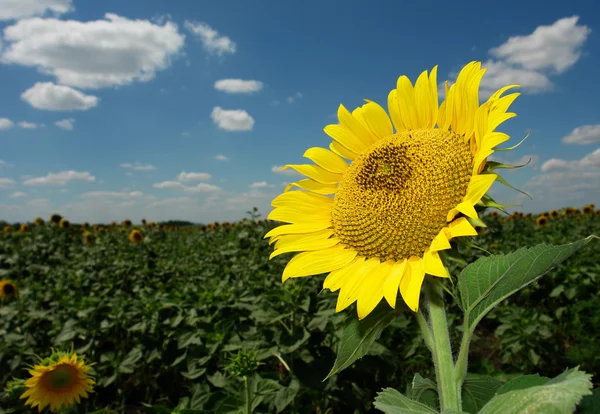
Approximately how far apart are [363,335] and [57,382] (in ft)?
8.86

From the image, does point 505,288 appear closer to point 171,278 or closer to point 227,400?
point 227,400

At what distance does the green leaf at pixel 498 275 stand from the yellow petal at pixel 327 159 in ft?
1.92

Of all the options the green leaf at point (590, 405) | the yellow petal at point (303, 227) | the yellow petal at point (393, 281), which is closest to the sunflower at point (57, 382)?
the yellow petal at point (303, 227)

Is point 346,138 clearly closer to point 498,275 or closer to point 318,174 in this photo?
point 318,174

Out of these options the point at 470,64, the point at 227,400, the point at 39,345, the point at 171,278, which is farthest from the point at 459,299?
the point at 171,278

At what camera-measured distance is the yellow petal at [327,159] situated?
1404mm

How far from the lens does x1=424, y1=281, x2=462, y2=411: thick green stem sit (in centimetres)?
89

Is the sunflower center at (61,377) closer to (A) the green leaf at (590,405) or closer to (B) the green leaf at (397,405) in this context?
(B) the green leaf at (397,405)

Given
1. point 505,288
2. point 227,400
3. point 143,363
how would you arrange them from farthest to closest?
point 143,363 < point 227,400 < point 505,288

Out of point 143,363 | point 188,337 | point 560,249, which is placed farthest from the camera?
point 143,363

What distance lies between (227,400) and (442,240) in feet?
5.23

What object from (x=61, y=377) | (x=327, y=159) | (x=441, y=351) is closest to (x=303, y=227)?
(x=327, y=159)

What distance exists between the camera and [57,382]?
2924 millimetres

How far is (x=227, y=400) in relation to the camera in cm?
214
